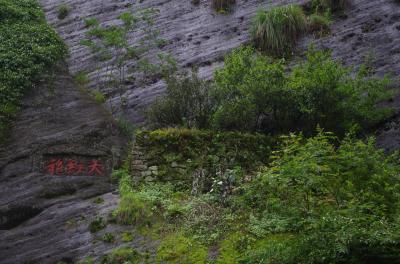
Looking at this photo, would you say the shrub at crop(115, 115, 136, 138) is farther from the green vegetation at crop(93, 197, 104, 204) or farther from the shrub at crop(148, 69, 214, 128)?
the green vegetation at crop(93, 197, 104, 204)

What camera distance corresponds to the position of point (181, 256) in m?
7.27

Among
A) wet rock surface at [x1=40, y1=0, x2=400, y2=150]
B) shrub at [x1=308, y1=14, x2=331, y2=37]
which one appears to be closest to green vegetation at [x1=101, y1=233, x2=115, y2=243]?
wet rock surface at [x1=40, y1=0, x2=400, y2=150]

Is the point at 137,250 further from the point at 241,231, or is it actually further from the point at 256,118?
the point at 256,118

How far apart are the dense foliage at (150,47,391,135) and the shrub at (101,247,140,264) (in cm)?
356

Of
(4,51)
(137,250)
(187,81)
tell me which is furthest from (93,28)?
(137,250)

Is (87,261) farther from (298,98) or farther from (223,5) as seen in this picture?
(223,5)

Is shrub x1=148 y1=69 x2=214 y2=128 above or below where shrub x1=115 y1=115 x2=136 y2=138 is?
above

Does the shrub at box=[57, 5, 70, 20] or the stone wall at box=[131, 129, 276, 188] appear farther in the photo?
the shrub at box=[57, 5, 70, 20]

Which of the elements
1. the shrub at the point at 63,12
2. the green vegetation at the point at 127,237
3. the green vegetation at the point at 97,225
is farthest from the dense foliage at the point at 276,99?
the shrub at the point at 63,12

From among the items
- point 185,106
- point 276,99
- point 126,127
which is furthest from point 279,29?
point 126,127

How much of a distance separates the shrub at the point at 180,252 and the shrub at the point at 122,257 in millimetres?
324

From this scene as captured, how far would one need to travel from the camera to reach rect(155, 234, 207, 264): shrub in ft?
23.5

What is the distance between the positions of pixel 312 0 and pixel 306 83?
191 inches

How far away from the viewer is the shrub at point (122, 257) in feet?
24.6
